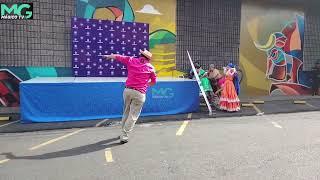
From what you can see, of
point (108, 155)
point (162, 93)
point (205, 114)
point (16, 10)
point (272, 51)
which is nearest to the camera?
point (108, 155)

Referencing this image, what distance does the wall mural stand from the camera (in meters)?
17.4

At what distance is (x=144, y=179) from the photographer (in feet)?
20.0

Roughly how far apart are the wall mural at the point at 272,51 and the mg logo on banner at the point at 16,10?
818cm

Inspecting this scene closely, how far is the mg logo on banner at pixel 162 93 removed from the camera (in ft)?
40.4

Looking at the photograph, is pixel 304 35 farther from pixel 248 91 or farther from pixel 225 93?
pixel 225 93

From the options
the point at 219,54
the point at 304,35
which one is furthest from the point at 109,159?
the point at 304,35

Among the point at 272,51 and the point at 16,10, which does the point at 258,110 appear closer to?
the point at 272,51

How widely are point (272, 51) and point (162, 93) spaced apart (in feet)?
23.9

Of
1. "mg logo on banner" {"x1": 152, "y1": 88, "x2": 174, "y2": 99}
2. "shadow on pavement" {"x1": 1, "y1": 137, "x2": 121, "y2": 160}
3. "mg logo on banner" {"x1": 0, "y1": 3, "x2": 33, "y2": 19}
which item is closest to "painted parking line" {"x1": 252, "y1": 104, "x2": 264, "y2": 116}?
"mg logo on banner" {"x1": 152, "y1": 88, "x2": 174, "y2": 99}

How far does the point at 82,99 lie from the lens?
1141 cm

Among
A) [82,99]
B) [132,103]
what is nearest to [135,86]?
[132,103]

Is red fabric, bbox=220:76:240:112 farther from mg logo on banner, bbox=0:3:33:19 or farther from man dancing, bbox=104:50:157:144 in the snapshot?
mg logo on banner, bbox=0:3:33:19

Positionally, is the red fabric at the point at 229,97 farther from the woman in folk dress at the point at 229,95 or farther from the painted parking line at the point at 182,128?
the painted parking line at the point at 182,128

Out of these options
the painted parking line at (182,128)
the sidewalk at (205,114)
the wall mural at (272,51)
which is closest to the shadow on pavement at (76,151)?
the painted parking line at (182,128)
